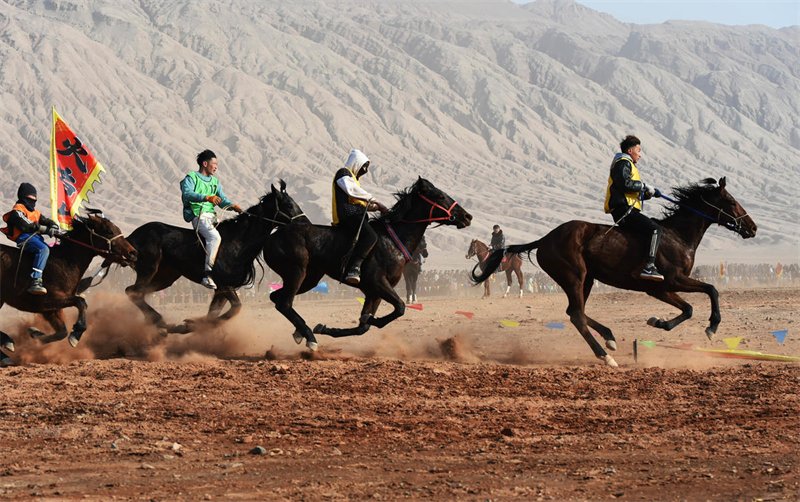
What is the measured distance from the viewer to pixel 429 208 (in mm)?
12133

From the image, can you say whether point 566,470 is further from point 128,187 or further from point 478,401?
point 128,187

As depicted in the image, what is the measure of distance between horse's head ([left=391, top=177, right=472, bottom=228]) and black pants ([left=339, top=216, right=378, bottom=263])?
524 mm

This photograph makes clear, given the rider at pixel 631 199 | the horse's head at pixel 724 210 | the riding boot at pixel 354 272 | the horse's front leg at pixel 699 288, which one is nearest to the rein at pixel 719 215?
the horse's head at pixel 724 210

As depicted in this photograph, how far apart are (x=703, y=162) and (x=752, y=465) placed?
4378 inches

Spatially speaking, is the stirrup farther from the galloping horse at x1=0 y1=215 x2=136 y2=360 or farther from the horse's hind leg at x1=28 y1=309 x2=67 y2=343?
the horse's hind leg at x1=28 y1=309 x2=67 y2=343

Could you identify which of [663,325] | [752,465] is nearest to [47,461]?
[752,465]

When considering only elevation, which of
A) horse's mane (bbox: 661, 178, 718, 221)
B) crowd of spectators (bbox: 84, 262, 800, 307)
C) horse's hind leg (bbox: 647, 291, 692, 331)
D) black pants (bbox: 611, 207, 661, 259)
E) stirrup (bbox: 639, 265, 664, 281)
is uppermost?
horse's mane (bbox: 661, 178, 718, 221)

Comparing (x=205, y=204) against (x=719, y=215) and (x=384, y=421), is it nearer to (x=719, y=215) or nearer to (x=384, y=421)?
(x=384, y=421)

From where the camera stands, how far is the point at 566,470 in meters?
6.33

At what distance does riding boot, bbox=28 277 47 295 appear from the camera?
1130 cm

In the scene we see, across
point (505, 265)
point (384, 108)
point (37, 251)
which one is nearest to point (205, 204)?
point (37, 251)

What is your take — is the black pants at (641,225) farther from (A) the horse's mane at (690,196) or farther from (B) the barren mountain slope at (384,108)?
(B) the barren mountain slope at (384,108)

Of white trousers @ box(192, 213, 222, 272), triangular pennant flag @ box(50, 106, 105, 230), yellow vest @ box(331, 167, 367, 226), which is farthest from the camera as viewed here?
triangular pennant flag @ box(50, 106, 105, 230)

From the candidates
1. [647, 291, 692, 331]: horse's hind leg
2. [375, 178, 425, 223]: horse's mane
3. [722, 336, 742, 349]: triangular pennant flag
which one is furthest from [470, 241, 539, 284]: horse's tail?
[722, 336, 742, 349]: triangular pennant flag
